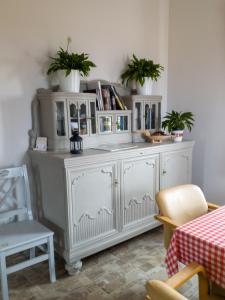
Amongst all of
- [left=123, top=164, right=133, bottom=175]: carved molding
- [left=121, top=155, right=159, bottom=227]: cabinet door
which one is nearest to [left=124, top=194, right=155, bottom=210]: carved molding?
[left=121, top=155, right=159, bottom=227]: cabinet door

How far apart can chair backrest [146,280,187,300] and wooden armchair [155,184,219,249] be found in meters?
0.76

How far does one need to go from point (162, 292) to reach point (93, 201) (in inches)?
51.7

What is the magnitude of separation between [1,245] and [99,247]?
810 millimetres

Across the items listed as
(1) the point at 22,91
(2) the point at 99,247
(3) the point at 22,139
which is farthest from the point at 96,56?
(2) the point at 99,247

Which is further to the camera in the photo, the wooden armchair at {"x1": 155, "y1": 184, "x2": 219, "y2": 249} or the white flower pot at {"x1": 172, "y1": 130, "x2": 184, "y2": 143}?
the white flower pot at {"x1": 172, "y1": 130, "x2": 184, "y2": 143}

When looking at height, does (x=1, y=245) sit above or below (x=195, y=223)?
below

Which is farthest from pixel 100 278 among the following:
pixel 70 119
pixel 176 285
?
pixel 70 119

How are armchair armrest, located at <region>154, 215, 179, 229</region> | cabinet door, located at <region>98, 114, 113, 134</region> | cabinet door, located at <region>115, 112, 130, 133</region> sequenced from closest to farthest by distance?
armchair armrest, located at <region>154, 215, 179, 229</region> → cabinet door, located at <region>98, 114, 113, 134</region> → cabinet door, located at <region>115, 112, 130, 133</region>

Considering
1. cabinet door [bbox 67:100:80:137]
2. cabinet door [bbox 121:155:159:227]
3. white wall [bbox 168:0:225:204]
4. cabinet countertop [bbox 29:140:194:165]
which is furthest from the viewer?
white wall [bbox 168:0:225:204]

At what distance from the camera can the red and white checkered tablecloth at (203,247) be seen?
1120 mm

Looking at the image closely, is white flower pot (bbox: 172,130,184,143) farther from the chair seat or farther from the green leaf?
the chair seat

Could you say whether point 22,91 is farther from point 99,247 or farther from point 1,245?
point 99,247

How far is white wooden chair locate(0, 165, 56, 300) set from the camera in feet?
5.54

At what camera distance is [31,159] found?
2260 mm
